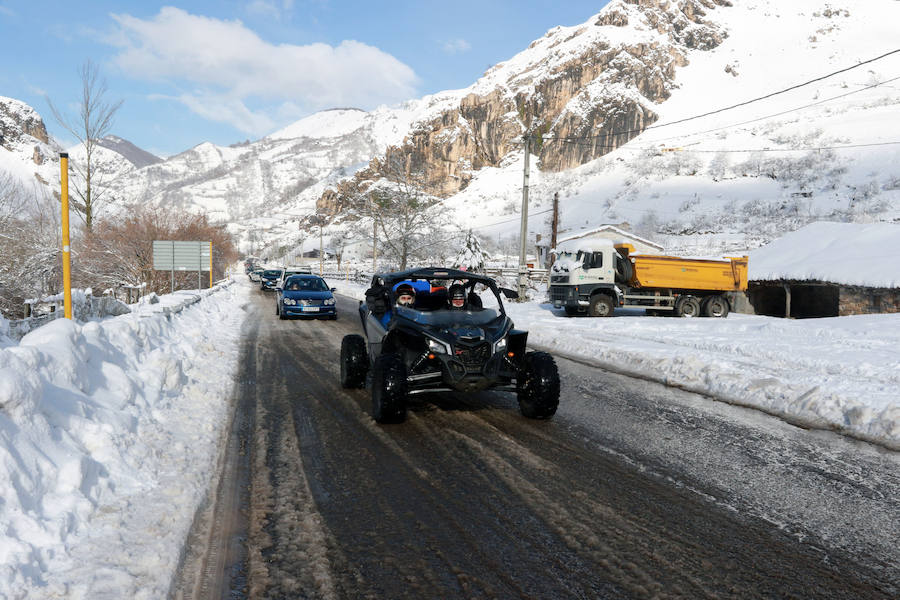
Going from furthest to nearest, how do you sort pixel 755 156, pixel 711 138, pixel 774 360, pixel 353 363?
pixel 711 138
pixel 755 156
pixel 774 360
pixel 353 363

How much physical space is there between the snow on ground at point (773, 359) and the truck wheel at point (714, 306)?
13.4 feet

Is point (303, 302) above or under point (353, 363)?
above

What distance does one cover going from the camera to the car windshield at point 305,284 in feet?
62.7

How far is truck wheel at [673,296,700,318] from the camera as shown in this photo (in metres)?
21.9

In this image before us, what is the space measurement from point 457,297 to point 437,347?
1.32 metres

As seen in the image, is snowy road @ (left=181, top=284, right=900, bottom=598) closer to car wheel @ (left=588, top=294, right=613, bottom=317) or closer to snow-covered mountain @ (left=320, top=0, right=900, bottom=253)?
car wheel @ (left=588, top=294, right=613, bottom=317)

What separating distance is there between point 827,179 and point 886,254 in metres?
70.1

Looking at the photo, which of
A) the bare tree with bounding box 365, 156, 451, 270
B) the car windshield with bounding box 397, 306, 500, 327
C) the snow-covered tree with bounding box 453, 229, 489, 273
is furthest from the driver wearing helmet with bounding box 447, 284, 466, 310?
the snow-covered tree with bounding box 453, 229, 489, 273

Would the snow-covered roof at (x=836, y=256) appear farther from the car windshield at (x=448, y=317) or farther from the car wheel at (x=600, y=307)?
the car windshield at (x=448, y=317)

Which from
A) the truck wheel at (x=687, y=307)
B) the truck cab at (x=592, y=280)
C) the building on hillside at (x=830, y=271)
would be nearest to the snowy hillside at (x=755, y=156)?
the building on hillside at (x=830, y=271)

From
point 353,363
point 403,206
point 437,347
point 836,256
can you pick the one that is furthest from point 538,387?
point 403,206

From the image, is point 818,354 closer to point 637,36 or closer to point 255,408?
point 255,408

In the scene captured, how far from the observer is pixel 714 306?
22.2 m

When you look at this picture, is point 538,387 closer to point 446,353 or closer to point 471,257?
point 446,353
